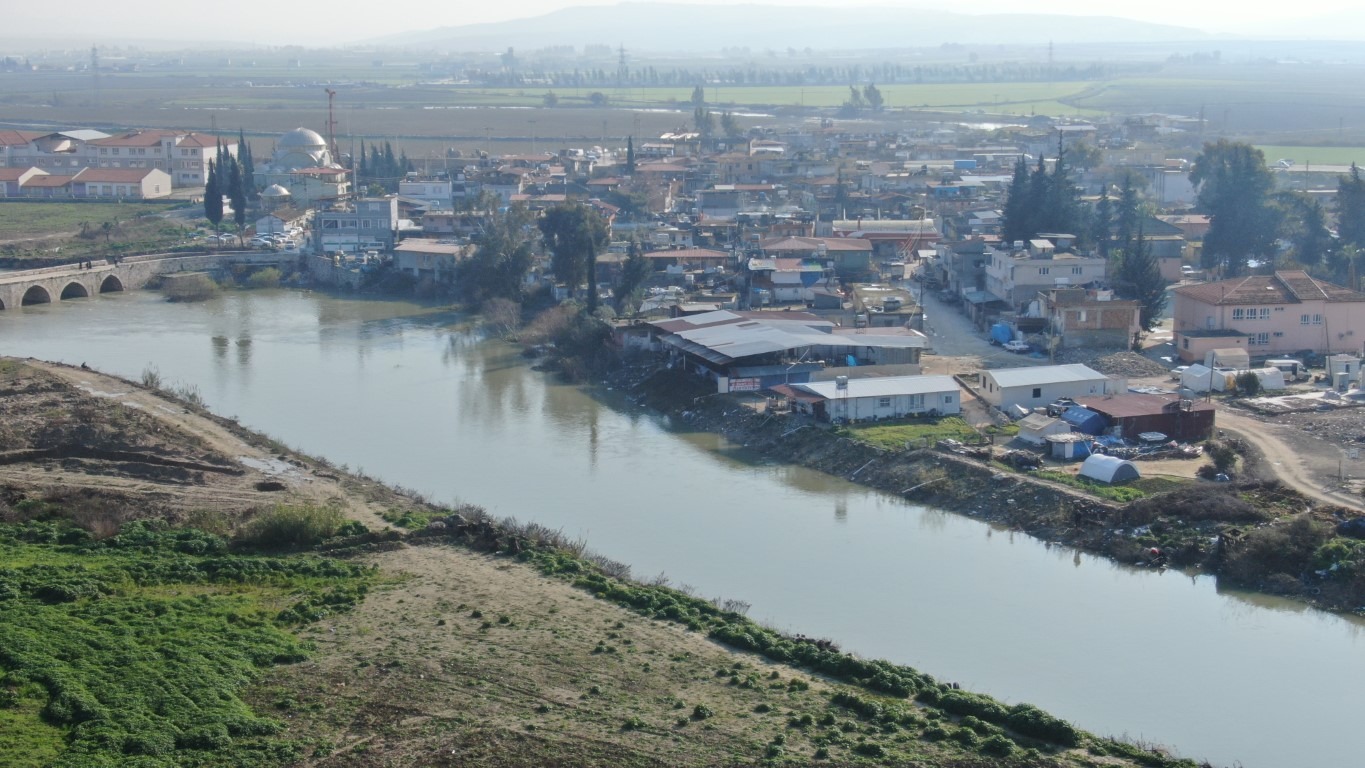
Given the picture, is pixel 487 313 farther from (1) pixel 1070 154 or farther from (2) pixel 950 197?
(1) pixel 1070 154

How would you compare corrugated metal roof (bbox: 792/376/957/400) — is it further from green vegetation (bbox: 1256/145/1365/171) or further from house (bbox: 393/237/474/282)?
green vegetation (bbox: 1256/145/1365/171)

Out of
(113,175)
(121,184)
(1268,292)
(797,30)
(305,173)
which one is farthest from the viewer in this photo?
(797,30)

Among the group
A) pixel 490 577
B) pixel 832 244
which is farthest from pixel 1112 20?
pixel 490 577

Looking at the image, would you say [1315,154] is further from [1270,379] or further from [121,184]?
[121,184]

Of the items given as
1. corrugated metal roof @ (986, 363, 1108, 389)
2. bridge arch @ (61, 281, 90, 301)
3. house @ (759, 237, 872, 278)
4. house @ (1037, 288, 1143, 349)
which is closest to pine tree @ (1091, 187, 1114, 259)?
house @ (759, 237, 872, 278)

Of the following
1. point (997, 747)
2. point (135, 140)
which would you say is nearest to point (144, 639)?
point (997, 747)

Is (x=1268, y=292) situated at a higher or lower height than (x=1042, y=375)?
higher
